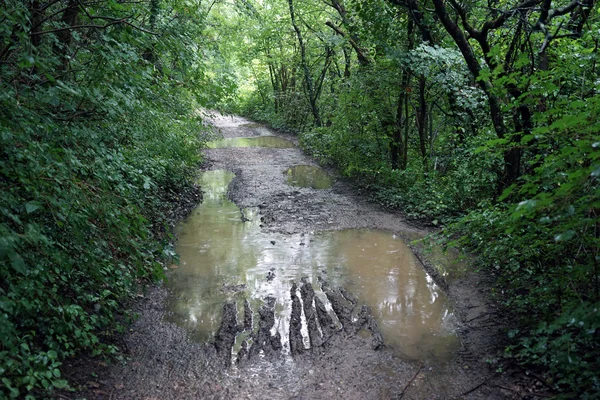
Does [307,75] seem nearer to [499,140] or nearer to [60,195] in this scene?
[499,140]

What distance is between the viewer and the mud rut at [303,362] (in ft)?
12.5

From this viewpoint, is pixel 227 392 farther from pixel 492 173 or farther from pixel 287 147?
pixel 287 147

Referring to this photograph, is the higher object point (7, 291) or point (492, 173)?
point (492, 173)

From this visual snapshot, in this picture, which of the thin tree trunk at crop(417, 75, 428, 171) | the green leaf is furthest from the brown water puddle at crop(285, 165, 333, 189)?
the green leaf

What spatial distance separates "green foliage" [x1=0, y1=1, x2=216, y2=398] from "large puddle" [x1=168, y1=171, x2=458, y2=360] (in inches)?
44.7

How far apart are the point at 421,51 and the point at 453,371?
606 centimetres

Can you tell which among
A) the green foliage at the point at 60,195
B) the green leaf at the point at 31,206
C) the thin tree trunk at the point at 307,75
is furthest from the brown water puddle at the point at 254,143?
the green leaf at the point at 31,206

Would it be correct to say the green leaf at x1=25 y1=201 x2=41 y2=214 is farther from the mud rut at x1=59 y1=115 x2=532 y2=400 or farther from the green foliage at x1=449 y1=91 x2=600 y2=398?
the green foliage at x1=449 y1=91 x2=600 y2=398

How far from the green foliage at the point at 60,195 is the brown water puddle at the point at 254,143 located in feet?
47.5

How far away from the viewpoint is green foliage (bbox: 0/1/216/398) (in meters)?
2.95

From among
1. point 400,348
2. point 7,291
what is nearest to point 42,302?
point 7,291

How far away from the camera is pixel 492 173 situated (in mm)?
7484

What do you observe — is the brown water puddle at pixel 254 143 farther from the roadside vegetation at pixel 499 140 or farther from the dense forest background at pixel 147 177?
the dense forest background at pixel 147 177

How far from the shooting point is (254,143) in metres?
20.6
